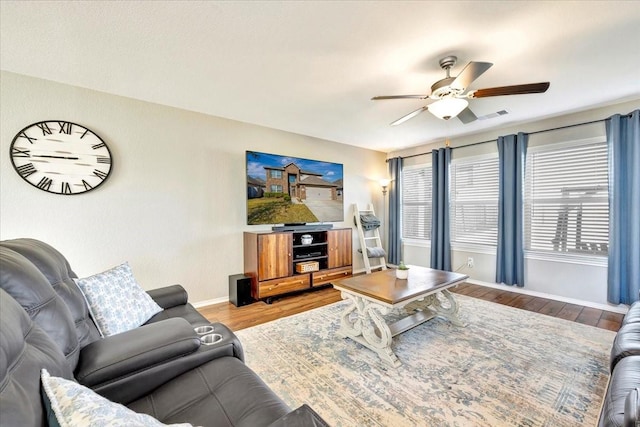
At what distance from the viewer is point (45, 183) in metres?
2.39

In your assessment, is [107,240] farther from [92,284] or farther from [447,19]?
[447,19]

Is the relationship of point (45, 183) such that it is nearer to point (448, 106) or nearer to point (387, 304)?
point (387, 304)

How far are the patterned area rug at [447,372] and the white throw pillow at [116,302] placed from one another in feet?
2.94

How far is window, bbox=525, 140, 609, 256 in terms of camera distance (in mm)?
3113

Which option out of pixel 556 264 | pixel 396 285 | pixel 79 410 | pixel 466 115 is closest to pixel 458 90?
pixel 466 115

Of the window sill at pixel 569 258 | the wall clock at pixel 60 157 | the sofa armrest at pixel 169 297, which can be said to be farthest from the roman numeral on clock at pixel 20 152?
the window sill at pixel 569 258

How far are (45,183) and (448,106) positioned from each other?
3.69 m

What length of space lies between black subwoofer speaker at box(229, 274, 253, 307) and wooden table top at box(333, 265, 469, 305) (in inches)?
53.2

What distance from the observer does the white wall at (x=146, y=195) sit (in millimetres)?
2338

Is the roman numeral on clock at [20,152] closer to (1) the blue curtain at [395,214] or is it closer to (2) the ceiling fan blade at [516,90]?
(2) the ceiling fan blade at [516,90]

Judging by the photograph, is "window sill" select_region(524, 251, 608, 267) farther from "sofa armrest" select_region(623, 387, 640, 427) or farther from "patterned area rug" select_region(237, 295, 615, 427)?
"sofa armrest" select_region(623, 387, 640, 427)

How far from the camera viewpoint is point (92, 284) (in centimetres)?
149

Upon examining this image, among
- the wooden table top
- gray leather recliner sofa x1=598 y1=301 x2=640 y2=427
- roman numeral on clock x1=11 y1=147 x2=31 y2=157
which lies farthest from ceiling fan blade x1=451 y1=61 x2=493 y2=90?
roman numeral on clock x1=11 y1=147 x2=31 y2=157

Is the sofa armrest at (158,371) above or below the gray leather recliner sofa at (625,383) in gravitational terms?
above
